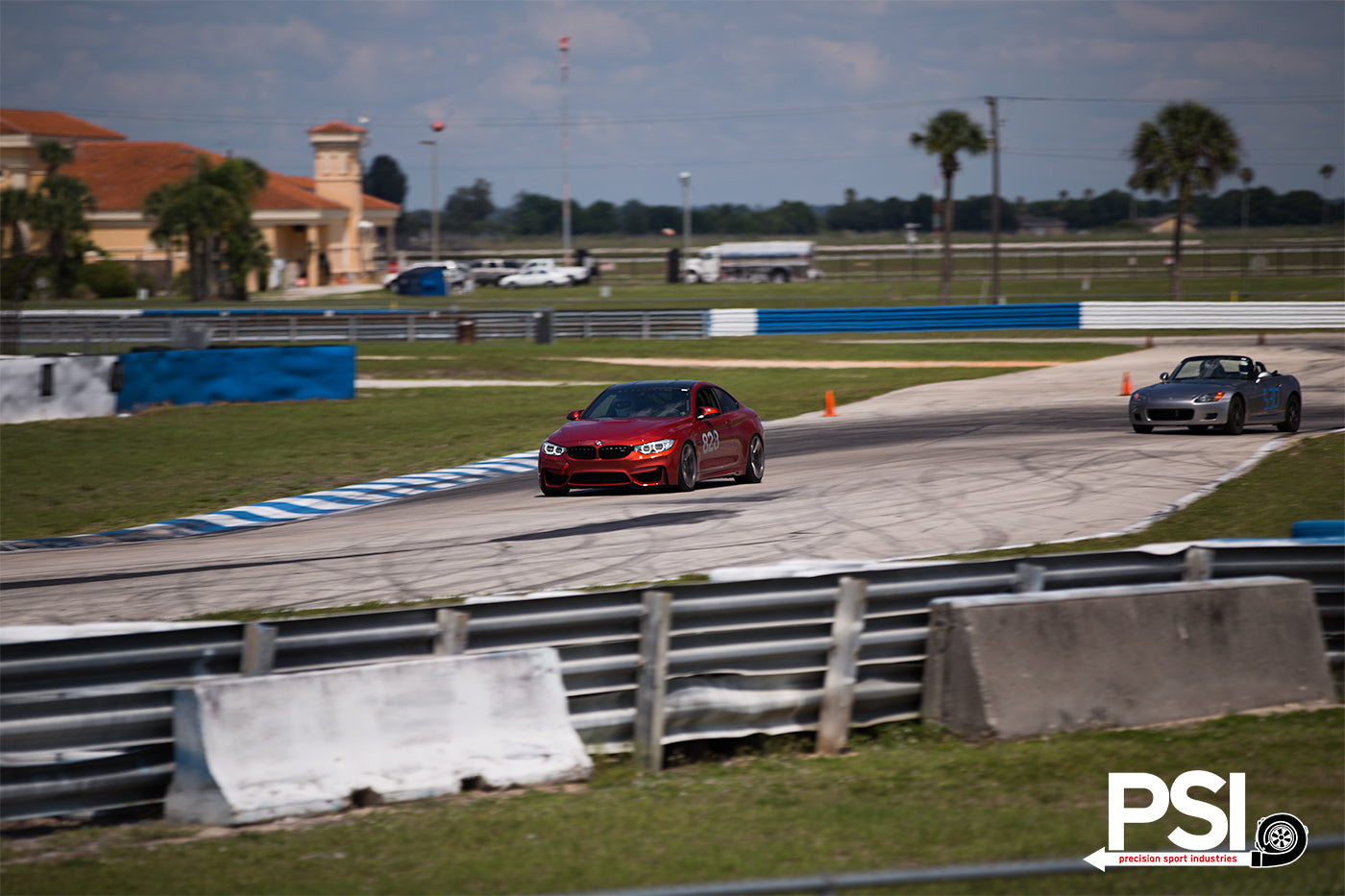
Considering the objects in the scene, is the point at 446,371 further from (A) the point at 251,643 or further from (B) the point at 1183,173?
(B) the point at 1183,173

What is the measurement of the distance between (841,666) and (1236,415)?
1507cm

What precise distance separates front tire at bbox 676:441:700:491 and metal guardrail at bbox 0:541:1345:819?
8804mm

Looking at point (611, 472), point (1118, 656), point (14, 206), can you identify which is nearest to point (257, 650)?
point (1118, 656)

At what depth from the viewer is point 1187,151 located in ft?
203

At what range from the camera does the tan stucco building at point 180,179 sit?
82.0 metres

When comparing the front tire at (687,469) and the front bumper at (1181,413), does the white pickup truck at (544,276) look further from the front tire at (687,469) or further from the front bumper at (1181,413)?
the front tire at (687,469)

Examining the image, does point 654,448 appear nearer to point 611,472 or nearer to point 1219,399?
point 611,472

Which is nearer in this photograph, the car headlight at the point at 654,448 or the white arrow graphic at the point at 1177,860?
the white arrow graphic at the point at 1177,860

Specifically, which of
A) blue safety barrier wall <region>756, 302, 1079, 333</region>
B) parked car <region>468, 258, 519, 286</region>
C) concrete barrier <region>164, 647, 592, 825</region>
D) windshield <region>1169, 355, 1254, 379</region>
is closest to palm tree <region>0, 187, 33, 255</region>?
parked car <region>468, 258, 519, 286</region>

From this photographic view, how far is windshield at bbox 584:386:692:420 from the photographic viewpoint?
52.1 feet

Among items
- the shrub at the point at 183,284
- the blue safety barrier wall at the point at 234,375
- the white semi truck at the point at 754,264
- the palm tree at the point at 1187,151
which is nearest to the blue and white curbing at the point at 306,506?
the blue safety barrier wall at the point at 234,375

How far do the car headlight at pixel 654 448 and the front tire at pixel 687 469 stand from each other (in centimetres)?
26

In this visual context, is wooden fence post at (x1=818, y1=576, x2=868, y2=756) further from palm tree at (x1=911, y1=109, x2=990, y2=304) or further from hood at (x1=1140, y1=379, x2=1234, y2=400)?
palm tree at (x1=911, y1=109, x2=990, y2=304)

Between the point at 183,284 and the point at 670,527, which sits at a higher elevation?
the point at 183,284
